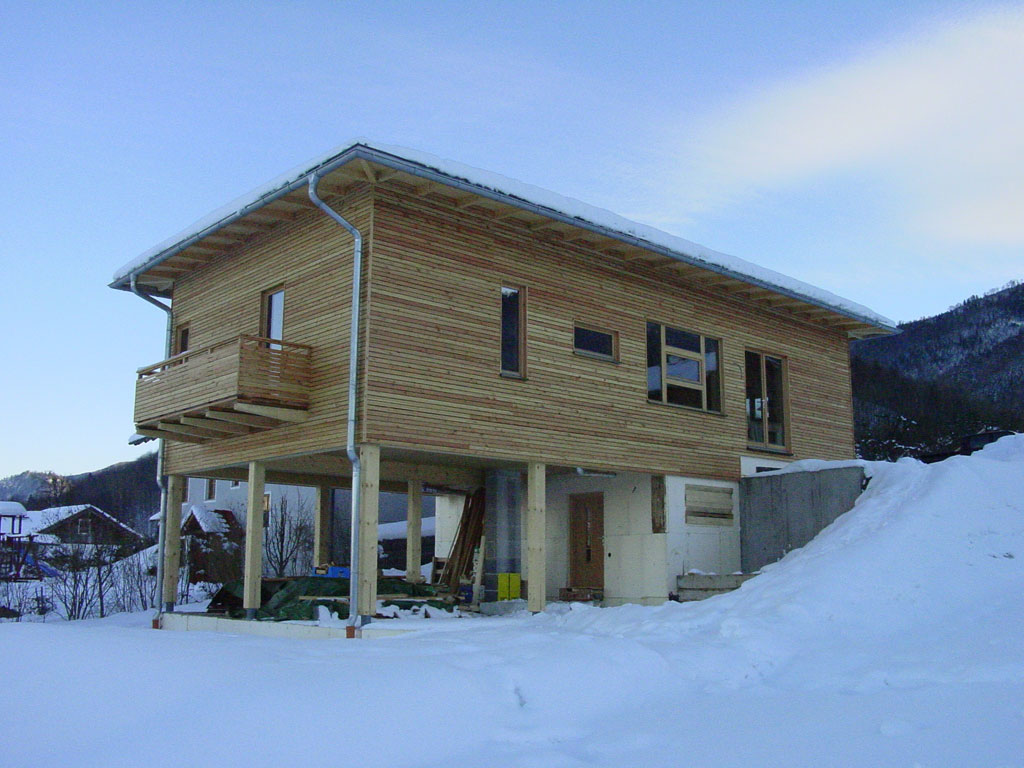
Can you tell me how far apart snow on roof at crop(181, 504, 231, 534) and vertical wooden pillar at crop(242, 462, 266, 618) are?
21.3 meters

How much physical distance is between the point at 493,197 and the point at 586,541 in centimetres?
732

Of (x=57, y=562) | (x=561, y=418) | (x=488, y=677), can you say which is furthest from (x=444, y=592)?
(x=57, y=562)

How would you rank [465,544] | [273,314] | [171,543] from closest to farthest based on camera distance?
[273,314] → [171,543] → [465,544]

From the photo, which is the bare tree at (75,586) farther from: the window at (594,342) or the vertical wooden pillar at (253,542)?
the window at (594,342)

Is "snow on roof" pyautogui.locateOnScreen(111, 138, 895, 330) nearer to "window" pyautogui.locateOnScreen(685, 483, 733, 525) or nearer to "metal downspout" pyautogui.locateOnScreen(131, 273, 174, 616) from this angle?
"metal downspout" pyautogui.locateOnScreen(131, 273, 174, 616)

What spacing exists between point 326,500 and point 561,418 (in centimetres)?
655

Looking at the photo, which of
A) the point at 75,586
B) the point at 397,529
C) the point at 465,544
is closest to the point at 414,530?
the point at 465,544

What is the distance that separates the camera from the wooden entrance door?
1769 cm

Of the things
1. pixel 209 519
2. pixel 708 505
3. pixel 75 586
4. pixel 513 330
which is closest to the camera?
pixel 513 330

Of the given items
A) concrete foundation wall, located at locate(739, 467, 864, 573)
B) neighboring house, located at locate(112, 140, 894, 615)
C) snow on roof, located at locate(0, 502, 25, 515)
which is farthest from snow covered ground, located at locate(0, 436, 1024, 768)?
snow on roof, located at locate(0, 502, 25, 515)

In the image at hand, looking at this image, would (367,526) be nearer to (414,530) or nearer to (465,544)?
(465,544)

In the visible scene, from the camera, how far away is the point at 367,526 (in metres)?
12.6

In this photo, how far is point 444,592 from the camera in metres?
15.9

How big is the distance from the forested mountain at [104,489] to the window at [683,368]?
63269mm
